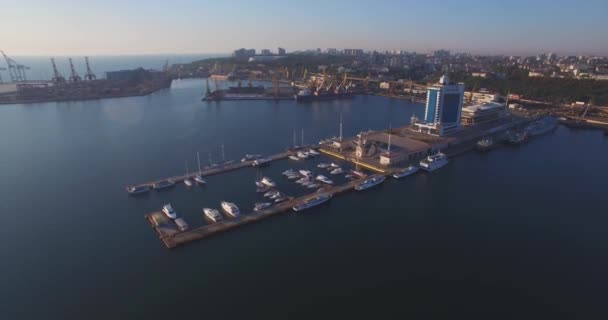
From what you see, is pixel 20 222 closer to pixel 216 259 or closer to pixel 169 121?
pixel 216 259

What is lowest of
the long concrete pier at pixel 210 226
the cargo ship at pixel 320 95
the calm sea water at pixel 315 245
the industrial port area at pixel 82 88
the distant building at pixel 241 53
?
the calm sea water at pixel 315 245

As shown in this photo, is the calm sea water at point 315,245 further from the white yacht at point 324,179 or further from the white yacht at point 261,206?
the white yacht at point 324,179

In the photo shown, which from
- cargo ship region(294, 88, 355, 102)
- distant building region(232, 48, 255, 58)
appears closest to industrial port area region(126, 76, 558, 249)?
cargo ship region(294, 88, 355, 102)

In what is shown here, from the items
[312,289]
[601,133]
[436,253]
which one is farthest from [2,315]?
[601,133]

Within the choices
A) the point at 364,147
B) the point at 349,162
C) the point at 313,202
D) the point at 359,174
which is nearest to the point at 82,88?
the point at 349,162

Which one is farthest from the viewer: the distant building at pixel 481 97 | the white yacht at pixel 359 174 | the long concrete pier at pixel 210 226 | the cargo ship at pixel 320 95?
the cargo ship at pixel 320 95

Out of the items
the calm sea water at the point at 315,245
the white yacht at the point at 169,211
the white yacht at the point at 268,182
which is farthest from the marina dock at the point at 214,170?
the white yacht at the point at 169,211

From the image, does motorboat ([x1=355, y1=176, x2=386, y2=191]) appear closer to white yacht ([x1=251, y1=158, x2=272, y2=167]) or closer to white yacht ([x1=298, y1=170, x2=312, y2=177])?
white yacht ([x1=298, y1=170, x2=312, y2=177])

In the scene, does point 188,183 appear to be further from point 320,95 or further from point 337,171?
point 320,95
